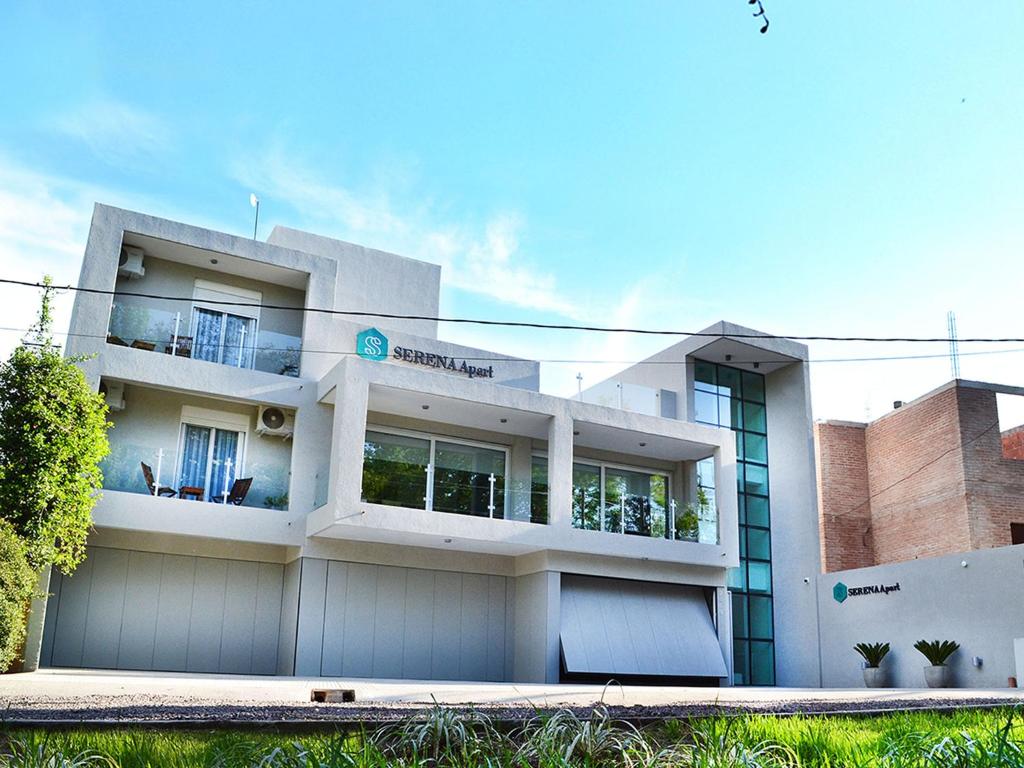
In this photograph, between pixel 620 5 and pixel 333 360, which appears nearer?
pixel 620 5

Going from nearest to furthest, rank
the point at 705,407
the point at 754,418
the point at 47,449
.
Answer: the point at 47,449
the point at 705,407
the point at 754,418

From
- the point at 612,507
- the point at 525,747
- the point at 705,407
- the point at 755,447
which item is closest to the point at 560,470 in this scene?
the point at 612,507

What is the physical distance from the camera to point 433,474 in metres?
17.8

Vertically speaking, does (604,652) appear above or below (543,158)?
below

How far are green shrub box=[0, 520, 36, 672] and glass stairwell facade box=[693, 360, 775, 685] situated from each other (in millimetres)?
14112

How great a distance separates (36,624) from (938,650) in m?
15.9

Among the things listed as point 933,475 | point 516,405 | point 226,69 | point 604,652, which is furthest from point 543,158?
point 933,475

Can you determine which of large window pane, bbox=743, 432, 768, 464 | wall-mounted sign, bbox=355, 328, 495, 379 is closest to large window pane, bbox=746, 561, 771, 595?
large window pane, bbox=743, 432, 768, 464

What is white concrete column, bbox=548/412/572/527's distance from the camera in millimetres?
18244

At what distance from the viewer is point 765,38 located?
22.9 ft

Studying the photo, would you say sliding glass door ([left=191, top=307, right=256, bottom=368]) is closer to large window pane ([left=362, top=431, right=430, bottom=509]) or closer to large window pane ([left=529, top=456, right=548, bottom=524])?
large window pane ([left=362, top=431, right=430, bottom=509])

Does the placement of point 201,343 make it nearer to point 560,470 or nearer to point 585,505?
point 560,470

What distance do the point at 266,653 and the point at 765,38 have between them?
13664 mm

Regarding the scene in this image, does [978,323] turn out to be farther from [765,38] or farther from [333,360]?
[333,360]
